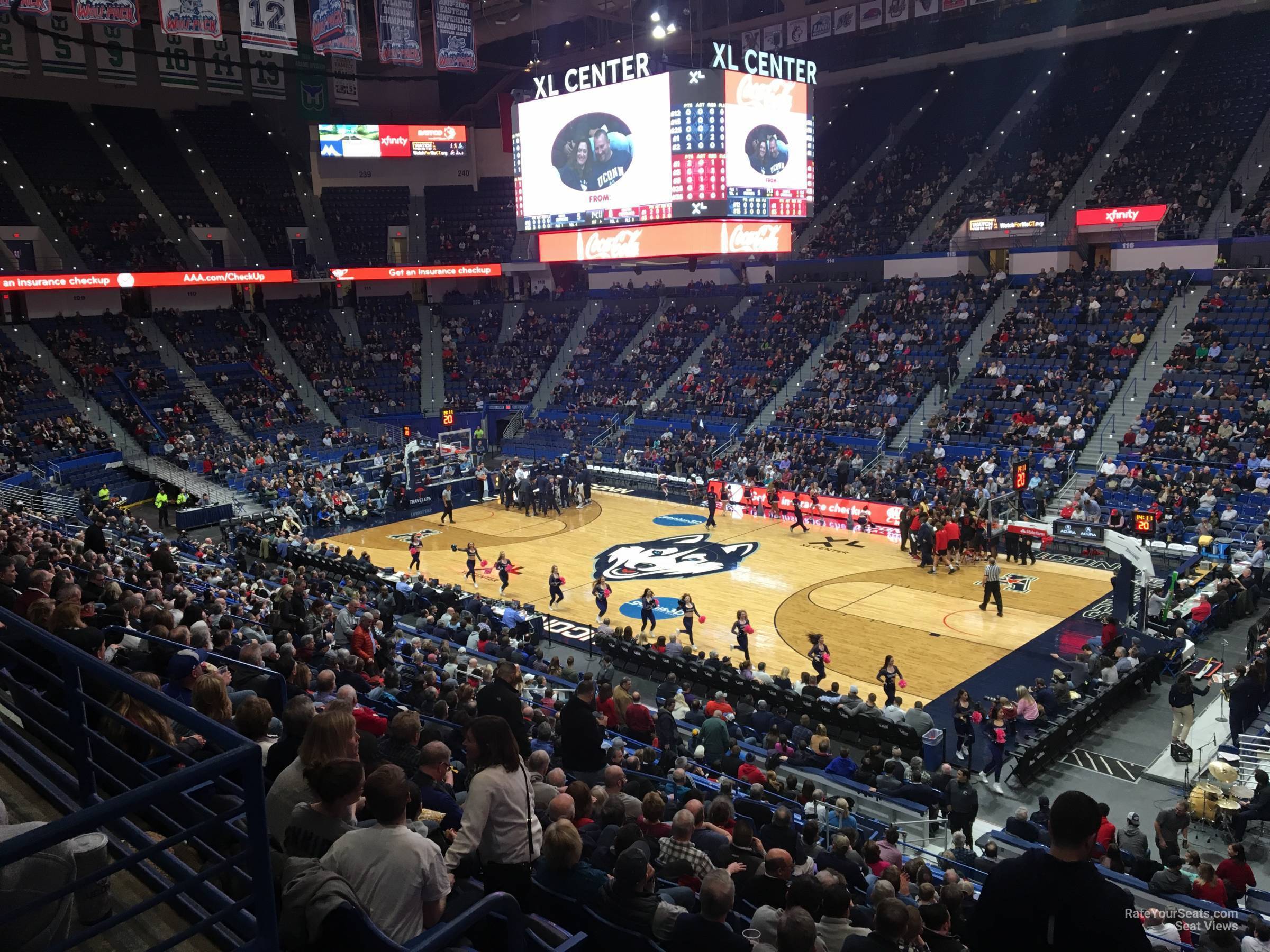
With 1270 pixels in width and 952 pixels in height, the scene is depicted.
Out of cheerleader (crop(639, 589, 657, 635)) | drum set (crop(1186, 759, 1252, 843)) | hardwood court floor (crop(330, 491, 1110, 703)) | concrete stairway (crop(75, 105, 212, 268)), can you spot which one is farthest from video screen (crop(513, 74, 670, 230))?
concrete stairway (crop(75, 105, 212, 268))

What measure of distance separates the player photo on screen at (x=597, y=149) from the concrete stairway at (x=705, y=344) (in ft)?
41.2

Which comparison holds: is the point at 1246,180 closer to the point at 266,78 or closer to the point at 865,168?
the point at 865,168

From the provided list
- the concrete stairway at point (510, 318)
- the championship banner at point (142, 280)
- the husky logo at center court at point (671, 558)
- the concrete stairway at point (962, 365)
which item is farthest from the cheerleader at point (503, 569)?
the concrete stairway at point (510, 318)

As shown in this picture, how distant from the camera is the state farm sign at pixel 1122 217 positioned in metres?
33.3

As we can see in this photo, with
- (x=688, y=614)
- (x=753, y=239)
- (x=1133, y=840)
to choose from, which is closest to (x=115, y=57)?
(x=753, y=239)

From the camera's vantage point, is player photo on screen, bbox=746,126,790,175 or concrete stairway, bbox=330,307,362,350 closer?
player photo on screen, bbox=746,126,790,175

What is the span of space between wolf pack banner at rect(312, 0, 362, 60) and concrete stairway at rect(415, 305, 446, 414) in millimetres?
18928

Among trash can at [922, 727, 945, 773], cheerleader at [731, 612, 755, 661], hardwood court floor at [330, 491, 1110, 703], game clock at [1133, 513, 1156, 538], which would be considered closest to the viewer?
trash can at [922, 727, 945, 773]

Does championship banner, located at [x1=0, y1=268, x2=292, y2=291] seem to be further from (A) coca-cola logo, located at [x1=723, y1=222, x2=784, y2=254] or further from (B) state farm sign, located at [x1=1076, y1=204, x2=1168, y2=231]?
(B) state farm sign, located at [x1=1076, y1=204, x2=1168, y2=231]

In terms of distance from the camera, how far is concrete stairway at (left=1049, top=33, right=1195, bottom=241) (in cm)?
3628

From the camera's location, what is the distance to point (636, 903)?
190 inches

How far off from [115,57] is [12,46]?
3.88 metres

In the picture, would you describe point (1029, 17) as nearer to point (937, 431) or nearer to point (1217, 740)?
point (937, 431)

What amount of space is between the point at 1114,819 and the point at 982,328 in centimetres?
2433
